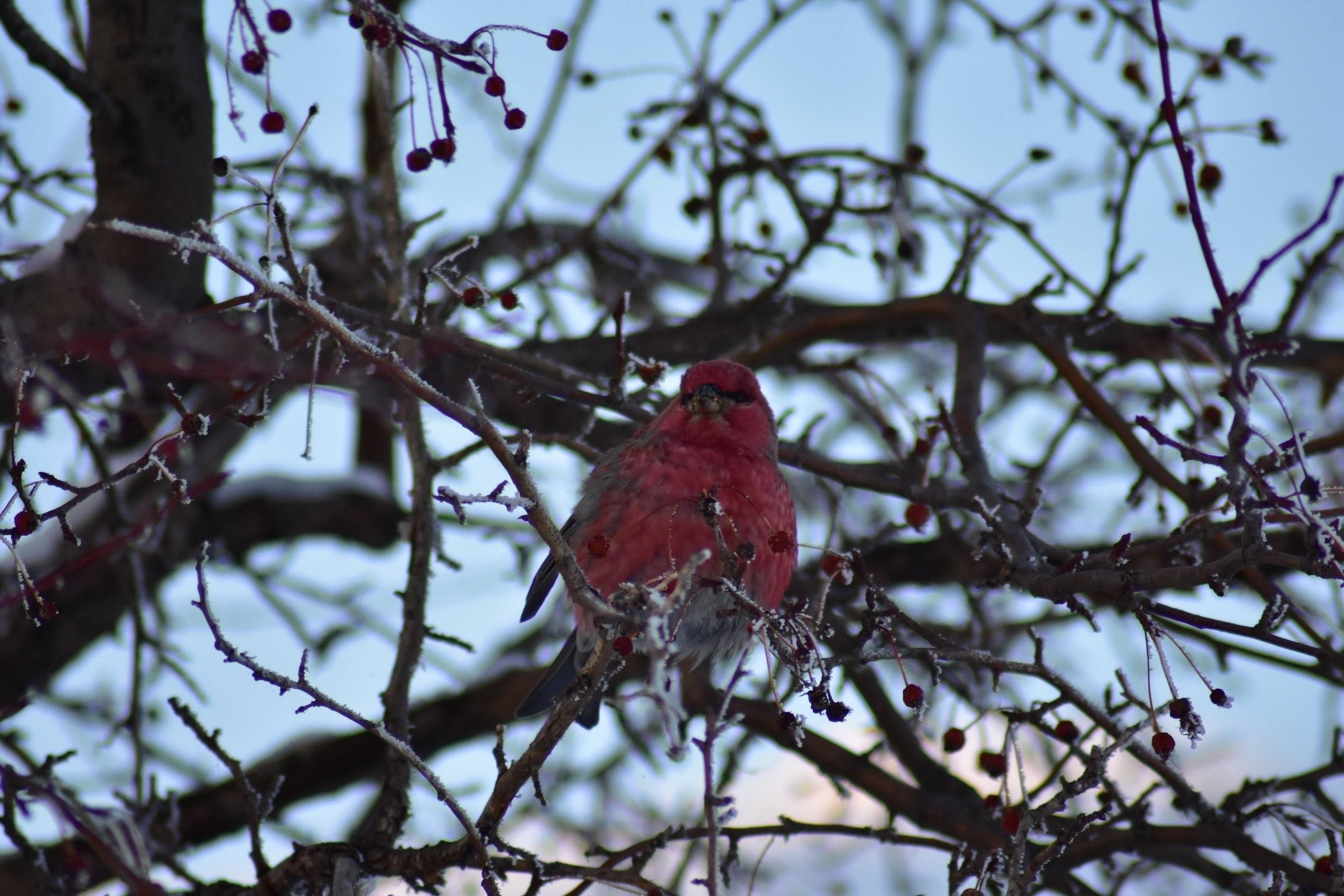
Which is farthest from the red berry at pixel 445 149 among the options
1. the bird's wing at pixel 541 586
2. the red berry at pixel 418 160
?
the bird's wing at pixel 541 586

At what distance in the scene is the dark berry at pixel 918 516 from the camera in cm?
Result: 359

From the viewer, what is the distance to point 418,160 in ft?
8.47

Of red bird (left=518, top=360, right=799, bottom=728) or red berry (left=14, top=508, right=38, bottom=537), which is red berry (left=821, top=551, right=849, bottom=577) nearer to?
red bird (left=518, top=360, right=799, bottom=728)

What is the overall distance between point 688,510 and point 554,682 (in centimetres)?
99

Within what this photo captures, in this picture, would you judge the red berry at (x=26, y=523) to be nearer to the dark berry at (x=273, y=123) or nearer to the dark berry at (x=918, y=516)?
the dark berry at (x=273, y=123)

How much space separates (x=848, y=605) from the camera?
12.9 feet

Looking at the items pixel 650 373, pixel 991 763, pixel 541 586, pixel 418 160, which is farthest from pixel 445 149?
pixel 991 763

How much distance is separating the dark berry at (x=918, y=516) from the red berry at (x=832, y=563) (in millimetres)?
777

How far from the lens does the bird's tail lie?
3.85 m

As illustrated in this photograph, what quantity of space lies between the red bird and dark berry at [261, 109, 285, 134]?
3.96ft

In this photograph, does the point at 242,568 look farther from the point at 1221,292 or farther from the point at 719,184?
the point at 1221,292

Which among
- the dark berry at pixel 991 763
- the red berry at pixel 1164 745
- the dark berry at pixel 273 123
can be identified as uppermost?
the dark berry at pixel 273 123

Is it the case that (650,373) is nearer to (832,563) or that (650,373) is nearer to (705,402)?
(705,402)

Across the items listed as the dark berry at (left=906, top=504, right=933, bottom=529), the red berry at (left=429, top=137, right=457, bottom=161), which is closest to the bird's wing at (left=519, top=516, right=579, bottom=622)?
the dark berry at (left=906, top=504, right=933, bottom=529)
